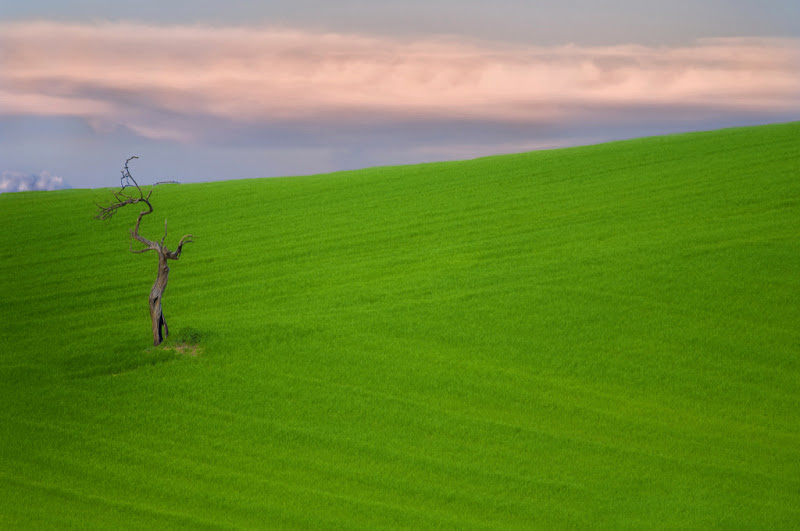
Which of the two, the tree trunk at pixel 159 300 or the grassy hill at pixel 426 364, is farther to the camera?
the tree trunk at pixel 159 300

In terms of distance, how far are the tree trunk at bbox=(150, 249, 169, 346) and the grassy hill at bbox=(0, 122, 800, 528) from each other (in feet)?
2.24

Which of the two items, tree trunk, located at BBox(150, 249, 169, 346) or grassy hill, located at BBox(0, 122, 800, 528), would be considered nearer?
grassy hill, located at BBox(0, 122, 800, 528)

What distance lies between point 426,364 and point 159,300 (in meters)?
7.07

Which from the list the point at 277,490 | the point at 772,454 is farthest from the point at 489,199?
the point at 277,490

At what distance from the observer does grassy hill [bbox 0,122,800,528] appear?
46.3ft

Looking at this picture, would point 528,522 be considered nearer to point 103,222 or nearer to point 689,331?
point 689,331

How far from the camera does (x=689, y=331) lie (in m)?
21.0

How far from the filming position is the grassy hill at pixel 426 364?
14102mm

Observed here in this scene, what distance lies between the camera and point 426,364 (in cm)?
1942

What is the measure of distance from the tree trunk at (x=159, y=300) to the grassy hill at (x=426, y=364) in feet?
2.24

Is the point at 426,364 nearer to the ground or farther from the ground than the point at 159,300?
nearer to the ground

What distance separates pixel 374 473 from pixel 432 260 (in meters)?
13.1

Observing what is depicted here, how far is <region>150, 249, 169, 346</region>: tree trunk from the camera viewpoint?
2014cm

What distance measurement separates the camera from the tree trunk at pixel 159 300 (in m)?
20.1
